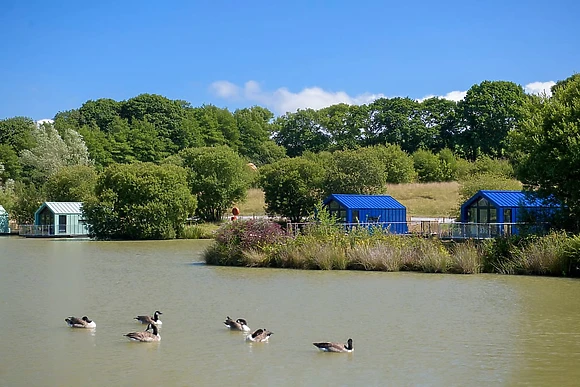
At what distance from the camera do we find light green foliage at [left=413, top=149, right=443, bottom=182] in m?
77.8

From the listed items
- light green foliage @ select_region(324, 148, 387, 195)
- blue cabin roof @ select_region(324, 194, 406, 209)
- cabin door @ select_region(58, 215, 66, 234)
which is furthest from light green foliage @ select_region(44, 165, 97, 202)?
blue cabin roof @ select_region(324, 194, 406, 209)

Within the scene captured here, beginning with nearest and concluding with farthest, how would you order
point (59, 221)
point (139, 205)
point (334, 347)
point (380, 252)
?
point (334, 347)
point (380, 252)
point (139, 205)
point (59, 221)

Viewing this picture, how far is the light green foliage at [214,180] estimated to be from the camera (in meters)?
66.8

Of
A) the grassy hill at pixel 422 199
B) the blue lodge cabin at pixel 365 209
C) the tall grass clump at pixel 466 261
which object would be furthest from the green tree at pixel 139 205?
the tall grass clump at pixel 466 261

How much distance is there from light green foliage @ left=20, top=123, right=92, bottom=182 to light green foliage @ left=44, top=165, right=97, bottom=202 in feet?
32.1

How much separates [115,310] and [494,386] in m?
11.0

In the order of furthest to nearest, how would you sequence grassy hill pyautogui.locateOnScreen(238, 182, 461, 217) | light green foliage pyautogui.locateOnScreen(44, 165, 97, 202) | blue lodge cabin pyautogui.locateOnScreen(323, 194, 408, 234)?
light green foliage pyautogui.locateOnScreen(44, 165, 97, 202)
grassy hill pyautogui.locateOnScreen(238, 182, 461, 217)
blue lodge cabin pyautogui.locateOnScreen(323, 194, 408, 234)

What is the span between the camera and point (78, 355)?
14.0 meters

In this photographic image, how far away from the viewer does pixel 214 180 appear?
66812 millimetres

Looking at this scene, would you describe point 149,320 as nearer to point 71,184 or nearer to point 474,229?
point 474,229

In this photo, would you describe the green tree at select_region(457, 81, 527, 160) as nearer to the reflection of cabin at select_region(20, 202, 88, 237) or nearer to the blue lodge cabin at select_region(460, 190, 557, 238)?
the reflection of cabin at select_region(20, 202, 88, 237)

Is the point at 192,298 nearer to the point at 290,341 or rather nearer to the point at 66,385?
the point at 290,341

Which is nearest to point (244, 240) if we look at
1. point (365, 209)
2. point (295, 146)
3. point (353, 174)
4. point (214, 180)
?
point (365, 209)

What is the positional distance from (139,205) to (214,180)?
1268cm
